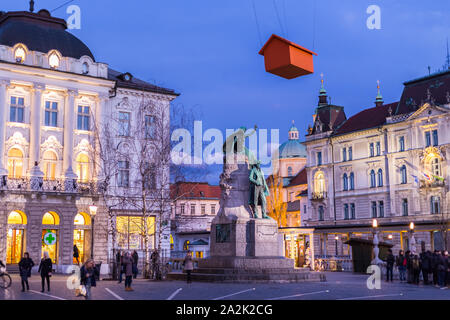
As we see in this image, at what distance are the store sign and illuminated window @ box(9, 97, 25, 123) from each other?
29.2 feet

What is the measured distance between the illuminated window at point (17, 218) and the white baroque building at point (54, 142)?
7 cm

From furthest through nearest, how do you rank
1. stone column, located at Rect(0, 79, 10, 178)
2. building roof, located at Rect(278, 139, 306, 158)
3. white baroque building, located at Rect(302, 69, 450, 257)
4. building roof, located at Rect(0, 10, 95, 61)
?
building roof, located at Rect(278, 139, 306, 158), white baroque building, located at Rect(302, 69, 450, 257), building roof, located at Rect(0, 10, 95, 61), stone column, located at Rect(0, 79, 10, 178)

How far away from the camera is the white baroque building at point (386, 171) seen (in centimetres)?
6384

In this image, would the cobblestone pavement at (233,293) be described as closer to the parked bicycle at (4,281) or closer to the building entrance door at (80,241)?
the parked bicycle at (4,281)

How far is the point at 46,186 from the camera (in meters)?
44.9

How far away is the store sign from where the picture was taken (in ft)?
147

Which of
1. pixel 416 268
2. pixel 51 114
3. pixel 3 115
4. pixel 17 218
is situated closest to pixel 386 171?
pixel 51 114

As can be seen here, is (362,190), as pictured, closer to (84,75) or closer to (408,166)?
(408,166)

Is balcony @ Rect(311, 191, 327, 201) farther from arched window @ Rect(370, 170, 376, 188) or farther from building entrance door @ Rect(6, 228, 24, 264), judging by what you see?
building entrance door @ Rect(6, 228, 24, 264)

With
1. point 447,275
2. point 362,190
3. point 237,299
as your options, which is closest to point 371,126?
point 362,190

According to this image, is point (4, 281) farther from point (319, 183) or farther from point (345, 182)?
point (319, 183)

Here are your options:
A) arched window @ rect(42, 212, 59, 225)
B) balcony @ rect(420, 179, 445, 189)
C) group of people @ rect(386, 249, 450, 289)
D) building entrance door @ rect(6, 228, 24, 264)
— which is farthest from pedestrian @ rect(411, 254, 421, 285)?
balcony @ rect(420, 179, 445, 189)
